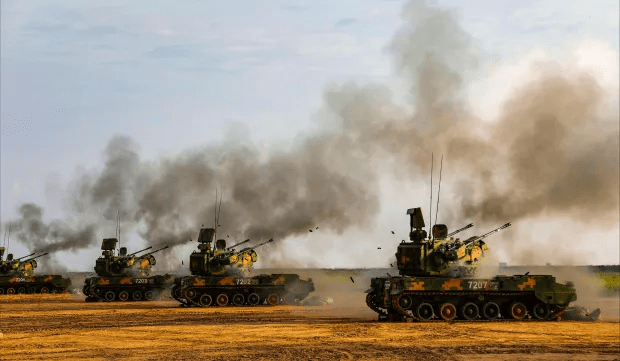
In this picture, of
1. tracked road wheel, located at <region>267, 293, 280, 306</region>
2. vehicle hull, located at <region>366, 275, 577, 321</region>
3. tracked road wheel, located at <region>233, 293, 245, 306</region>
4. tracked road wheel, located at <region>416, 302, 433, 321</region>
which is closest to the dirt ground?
vehicle hull, located at <region>366, 275, 577, 321</region>

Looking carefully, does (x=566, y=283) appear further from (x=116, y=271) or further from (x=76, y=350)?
(x=116, y=271)

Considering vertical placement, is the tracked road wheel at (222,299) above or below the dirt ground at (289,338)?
above

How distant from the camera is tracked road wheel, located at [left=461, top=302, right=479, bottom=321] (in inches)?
1277

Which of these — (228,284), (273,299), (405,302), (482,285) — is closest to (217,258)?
(228,284)

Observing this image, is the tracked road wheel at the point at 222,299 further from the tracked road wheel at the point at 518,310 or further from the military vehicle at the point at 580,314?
the military vehicle at the point at 580,314

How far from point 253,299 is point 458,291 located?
1558 centimetres

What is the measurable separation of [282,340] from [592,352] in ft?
29.3

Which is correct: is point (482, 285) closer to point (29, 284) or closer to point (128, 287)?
point (128, 287)

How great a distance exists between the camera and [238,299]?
4491cm

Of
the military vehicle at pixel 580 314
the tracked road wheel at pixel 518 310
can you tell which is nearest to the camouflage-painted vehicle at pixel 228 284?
the tracked road wheel at pixel 518 310

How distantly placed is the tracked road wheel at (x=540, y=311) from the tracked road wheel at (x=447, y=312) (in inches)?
129

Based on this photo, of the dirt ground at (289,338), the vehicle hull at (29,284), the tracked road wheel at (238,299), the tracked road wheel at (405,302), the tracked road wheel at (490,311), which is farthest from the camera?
the vehicle hull at (29,284)

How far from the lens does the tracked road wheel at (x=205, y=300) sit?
4447 centimetres

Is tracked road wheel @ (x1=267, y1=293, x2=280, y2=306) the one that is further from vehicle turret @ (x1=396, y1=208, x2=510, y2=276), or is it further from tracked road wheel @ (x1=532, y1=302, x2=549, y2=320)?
tracked road wheel @ (x1=532, y1=302, x2=549, y2=320)
